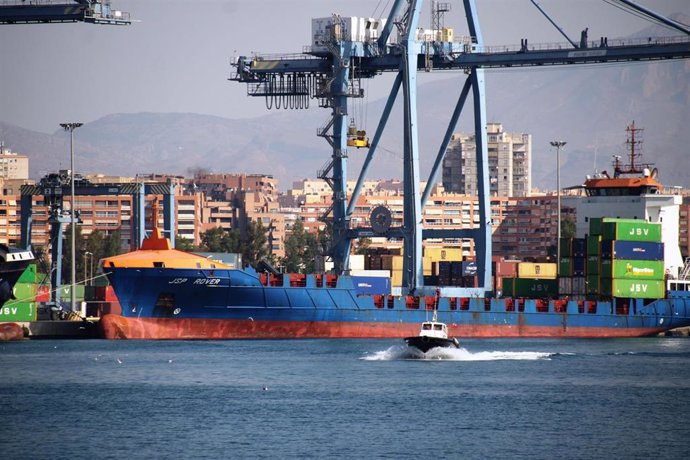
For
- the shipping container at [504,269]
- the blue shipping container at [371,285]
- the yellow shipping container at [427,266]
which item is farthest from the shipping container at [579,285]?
the shipping container at [504,269]

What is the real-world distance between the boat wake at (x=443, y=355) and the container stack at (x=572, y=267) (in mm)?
15682

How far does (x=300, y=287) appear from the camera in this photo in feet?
254

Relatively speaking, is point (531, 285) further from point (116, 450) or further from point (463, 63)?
point (116, 450)

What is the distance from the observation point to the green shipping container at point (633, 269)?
82.5 metres

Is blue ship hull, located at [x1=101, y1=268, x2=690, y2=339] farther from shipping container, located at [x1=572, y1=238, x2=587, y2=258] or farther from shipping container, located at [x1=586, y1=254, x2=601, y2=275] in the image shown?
shipping container, located at [x1=572, y1=238, x2=587, y2=258]

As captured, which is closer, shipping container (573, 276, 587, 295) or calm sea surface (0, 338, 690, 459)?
calm sea surface (0, 338, 690, 459)

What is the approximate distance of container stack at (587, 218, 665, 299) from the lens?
82062 mm

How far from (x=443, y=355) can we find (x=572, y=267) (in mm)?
21787

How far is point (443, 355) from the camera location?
217 ft

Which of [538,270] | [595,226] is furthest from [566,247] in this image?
[538,270]

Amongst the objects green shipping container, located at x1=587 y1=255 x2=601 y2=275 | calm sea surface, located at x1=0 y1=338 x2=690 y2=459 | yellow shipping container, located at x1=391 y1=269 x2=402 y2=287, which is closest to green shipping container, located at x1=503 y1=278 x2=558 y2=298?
green shipping container, located at x1=587 y1=255 x2=601 y2=275

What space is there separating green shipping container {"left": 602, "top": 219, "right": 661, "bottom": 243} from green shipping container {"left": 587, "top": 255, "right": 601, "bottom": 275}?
1.56 m

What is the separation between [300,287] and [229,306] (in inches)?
166

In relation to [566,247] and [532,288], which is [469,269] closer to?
[532,288]
